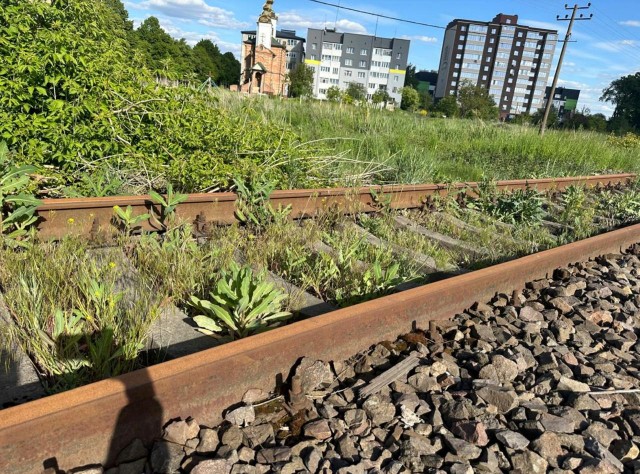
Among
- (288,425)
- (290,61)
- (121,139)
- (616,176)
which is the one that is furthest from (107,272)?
(290,61)

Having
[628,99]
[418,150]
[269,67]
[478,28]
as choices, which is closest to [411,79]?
[478,28]

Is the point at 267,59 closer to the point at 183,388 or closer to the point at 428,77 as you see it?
the point at 183,388

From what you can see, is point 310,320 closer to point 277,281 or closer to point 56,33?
point 277,281

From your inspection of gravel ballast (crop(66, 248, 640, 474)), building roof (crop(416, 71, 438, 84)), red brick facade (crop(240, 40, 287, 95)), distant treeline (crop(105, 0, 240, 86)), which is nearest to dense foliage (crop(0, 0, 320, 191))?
distant treeline (crop(105, 0, 240, 86))

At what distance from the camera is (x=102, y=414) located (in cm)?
166

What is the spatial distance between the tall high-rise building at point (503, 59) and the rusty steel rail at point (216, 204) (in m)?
165

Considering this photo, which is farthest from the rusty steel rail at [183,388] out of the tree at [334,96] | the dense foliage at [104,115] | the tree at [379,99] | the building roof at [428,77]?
the building roof at [428,77]

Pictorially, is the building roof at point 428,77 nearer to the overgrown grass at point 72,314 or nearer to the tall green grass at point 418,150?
the tall green grass at point 418,150

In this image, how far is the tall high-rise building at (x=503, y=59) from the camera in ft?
515

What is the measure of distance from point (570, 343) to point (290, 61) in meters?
153

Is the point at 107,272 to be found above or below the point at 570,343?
above

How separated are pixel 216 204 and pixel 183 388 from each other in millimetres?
2554

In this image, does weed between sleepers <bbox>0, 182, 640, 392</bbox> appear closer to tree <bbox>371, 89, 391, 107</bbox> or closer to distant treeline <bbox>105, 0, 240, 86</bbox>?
distant treeline <bbox>105, 0, 240, 86</bbox>

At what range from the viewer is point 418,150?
873 cm
